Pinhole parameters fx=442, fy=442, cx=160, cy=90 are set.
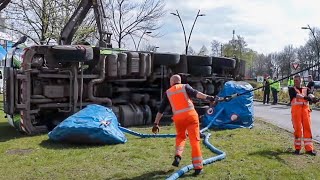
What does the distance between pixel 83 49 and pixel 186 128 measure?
15.6 feet

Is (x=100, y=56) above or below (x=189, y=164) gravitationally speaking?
above

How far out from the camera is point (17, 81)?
10.3 meters

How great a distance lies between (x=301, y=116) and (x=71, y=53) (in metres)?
5.35

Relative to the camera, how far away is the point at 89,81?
36.8 feet

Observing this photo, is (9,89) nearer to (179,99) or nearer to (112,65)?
(112,65)

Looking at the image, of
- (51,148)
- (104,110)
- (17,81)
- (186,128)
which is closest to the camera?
(186,128)

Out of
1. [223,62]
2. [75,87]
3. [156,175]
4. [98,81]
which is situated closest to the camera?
[156,175]

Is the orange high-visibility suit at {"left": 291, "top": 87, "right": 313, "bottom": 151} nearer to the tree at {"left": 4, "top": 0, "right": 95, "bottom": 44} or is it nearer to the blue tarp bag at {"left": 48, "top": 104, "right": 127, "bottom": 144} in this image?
the blue tarp bag at {"left": 48, "top": 104, "right": 127, "bottom": 144}

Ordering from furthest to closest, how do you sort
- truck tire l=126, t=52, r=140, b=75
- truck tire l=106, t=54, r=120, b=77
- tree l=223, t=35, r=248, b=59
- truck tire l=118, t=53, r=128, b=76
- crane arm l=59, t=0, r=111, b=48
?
tree l=223, t=35, r=248, b=59 → crane arm l=59, t=0, r=111, b=48 → truck tire l=126, t=52, r=140, b=75 → truck tire l=118, t=53, r=128, b=76 → truck tire l=106, t=54, r=120, b=77

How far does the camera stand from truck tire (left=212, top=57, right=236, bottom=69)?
1370cm

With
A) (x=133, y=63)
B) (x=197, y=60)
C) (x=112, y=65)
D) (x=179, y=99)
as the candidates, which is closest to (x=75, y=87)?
(x=112, y=65)

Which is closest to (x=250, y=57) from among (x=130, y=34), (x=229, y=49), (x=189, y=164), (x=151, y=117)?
(x=229, y=49)

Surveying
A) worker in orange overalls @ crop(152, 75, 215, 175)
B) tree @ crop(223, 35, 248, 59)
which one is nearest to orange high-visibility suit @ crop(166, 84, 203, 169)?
worker in orange overalls @ crop(152, 75, 215, 175)

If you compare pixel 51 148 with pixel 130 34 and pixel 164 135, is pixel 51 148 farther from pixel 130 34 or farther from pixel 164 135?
pixel 130 34
